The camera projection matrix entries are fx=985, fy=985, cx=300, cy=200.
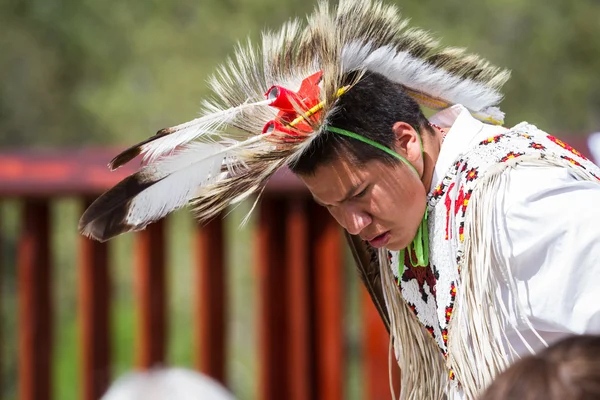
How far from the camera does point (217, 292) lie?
363 cm

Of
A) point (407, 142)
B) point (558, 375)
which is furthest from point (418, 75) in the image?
point (558, 375)

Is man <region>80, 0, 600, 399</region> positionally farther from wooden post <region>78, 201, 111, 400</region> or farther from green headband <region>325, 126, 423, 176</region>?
wooden post <region>78, 201, 111, 400</region>

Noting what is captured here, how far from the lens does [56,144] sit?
37.6ft

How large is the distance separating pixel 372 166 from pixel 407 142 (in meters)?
0.08

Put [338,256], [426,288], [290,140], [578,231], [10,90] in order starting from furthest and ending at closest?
1. [10,90]
2. [338,256]
3. [426,288]
4. [290,140]
5. [578,231]

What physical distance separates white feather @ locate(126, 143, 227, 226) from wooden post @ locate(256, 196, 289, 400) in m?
1.93

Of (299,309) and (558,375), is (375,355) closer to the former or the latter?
(299,309)

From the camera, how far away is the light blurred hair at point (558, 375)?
2.98 ft

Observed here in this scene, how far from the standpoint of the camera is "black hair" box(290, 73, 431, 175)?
1.67 metres

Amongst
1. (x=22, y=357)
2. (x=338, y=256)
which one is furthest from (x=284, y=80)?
(x=22, y=357)

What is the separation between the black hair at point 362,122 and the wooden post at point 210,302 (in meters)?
1.92

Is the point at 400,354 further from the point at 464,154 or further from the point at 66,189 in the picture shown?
the point at 66,189

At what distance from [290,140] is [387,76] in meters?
0.21

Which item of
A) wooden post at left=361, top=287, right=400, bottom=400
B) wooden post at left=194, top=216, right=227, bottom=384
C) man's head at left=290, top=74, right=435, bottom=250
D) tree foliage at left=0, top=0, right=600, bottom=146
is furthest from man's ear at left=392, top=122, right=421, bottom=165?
tree foliage at left=0, top=0, right=600, bottom=146
